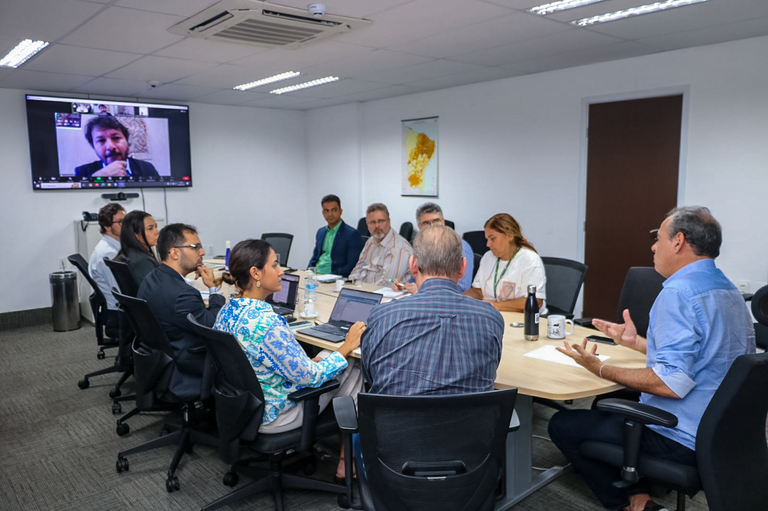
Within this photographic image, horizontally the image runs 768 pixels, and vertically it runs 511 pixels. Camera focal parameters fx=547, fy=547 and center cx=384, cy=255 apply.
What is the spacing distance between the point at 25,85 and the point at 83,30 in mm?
2905

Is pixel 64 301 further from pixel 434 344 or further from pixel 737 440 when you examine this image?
pixel 737 440

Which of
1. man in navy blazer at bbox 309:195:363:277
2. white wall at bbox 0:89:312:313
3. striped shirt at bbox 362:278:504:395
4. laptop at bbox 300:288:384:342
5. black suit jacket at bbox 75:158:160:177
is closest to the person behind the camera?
striped shirt at bbox 362:278:504:395

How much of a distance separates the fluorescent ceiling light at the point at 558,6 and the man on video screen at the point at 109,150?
5475 mm

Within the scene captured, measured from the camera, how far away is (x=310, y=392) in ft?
7.79

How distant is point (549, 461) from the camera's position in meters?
3.14

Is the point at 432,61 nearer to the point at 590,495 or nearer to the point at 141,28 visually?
the point at 141,28

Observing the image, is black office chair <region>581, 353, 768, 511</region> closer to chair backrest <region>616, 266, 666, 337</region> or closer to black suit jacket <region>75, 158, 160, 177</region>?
chair backrest <region>616, 266, 666, 337</region>

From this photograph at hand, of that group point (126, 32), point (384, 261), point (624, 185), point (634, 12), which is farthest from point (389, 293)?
point (624, 185)

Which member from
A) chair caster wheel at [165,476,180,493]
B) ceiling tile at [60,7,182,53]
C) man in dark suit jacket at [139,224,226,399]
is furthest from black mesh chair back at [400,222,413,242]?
chair caster wheel at [165,476,180,493]

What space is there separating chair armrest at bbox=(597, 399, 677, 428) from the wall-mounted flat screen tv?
265 inches

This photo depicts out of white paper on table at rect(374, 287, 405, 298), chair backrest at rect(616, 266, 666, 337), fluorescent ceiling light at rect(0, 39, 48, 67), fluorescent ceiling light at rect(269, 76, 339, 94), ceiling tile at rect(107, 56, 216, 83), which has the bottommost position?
white paper on table at rect(374, 287, 405, 298)

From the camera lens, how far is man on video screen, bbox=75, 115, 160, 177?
6.79 metres

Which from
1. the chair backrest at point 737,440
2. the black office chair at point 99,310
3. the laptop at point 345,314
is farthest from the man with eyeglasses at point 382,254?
the chair backrest at point 737,440

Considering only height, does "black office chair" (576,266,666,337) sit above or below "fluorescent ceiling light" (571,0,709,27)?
below
